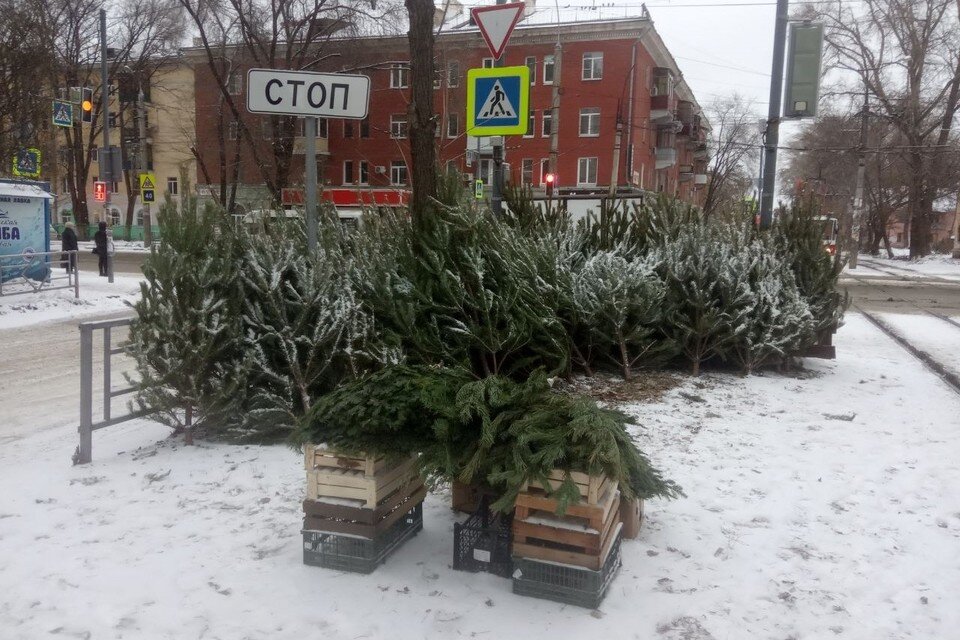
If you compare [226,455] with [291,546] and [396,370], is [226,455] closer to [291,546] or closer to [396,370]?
[291,546]

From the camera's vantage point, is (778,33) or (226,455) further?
(778,33)

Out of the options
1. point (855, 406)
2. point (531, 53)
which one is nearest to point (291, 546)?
point (855, 406)

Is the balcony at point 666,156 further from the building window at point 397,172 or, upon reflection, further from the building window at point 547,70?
the building window at point 397,172

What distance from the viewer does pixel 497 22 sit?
8.08 meters

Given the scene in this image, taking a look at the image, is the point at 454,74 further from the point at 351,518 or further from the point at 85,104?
the point at 351,518

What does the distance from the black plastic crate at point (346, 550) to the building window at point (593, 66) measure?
38587 mm

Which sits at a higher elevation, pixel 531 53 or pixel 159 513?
pixel 531 53

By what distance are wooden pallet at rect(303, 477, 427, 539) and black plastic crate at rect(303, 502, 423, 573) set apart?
3 centimetres

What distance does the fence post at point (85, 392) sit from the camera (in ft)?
15.5

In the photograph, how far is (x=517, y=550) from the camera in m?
3.24

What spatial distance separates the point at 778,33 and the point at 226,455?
9.26 m

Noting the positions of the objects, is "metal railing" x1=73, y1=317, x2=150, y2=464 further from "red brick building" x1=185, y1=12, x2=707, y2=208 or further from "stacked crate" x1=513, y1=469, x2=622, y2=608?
"red brick building" x1=185, y1=12, x2=707, y2=208

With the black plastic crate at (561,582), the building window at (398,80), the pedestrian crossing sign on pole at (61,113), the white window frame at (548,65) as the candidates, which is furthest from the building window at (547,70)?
the black plastic crate at (561,582)

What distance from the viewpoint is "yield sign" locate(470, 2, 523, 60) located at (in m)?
7.91
